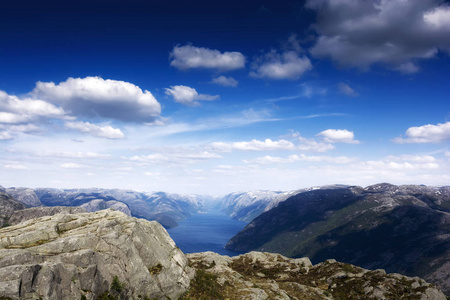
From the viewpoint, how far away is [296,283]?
51406 mm

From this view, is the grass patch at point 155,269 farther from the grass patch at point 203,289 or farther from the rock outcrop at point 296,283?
the rock outcrop at point 296,283

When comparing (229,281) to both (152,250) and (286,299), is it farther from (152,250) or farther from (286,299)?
(152,250)

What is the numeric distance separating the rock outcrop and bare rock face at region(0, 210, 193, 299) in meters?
6.13

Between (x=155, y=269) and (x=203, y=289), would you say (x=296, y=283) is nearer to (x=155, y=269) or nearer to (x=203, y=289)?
(x=203, y=289)

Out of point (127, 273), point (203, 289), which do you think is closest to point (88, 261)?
point (127, 273)

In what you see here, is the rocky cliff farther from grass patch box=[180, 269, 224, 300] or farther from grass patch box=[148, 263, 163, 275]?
grass patch box=[148, 263, 163, 275]

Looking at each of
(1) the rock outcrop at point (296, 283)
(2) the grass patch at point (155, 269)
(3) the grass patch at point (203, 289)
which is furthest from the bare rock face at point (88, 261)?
(1) the rock outcrop at point (296, 283)

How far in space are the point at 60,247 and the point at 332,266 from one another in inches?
2455

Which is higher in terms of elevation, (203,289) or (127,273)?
(127,273)

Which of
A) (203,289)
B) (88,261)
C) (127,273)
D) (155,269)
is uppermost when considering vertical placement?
(88,261)

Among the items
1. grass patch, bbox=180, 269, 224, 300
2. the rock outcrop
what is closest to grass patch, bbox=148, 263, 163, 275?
grass patch, bbox=180, 269, 224, 300

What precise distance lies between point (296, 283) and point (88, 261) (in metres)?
41.2

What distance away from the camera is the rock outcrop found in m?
42.3

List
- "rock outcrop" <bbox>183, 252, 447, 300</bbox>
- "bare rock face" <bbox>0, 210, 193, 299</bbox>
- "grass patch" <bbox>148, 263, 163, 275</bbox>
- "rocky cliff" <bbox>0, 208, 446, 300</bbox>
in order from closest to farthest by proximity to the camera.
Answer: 1. "bare rock face" <bbox>0, 210, 193, 299</bbox>
2. "rocky cliff" <bbox>0, 208, 446, 300</bbox>
3. "grass patch" <bbox>148, 263, 163, 275</bbox>
4. "rock outcrop" <bbox>183, 252, 447, 300</bbox>
